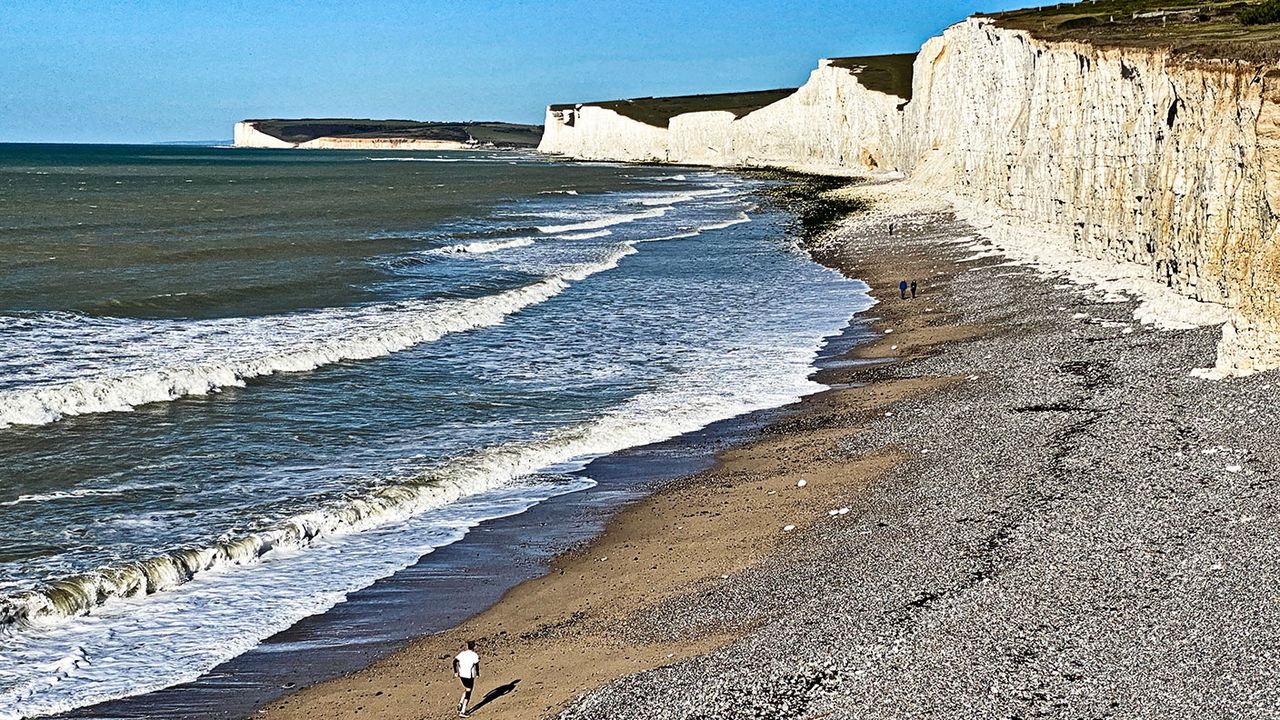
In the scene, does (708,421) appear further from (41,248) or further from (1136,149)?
(41,248)

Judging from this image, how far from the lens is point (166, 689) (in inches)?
380

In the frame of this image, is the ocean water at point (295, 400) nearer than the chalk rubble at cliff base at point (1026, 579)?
No

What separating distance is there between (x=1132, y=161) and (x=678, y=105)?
157799 millimetres

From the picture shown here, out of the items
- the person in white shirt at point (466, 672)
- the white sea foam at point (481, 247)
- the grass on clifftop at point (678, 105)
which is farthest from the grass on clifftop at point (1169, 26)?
the grass on clifftop at point (678, 105)

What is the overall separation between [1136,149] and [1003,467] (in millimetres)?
14903

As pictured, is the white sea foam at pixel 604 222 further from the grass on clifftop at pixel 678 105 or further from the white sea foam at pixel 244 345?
the grass on clifftop at pixel 678 105

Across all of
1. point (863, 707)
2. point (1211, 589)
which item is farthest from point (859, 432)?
point (863, 707)

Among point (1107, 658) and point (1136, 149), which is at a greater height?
point (1136, 149)

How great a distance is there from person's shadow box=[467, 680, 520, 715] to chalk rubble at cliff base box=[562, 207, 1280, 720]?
0.76 m

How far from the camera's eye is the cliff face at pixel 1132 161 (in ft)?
55.1

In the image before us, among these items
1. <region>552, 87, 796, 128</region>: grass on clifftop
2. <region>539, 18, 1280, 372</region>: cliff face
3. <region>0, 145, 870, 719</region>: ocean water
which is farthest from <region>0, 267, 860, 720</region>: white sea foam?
<region>552, 87, 796, 128</region>: grass on clifftop

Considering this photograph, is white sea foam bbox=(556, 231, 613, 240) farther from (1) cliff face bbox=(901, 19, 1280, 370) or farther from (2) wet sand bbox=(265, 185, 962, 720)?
(2) wet sand bbox=(265, 185, 962, 720)

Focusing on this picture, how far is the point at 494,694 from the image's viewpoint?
944 centimetres

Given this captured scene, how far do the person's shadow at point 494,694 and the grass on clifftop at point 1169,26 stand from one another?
15.3 meters
